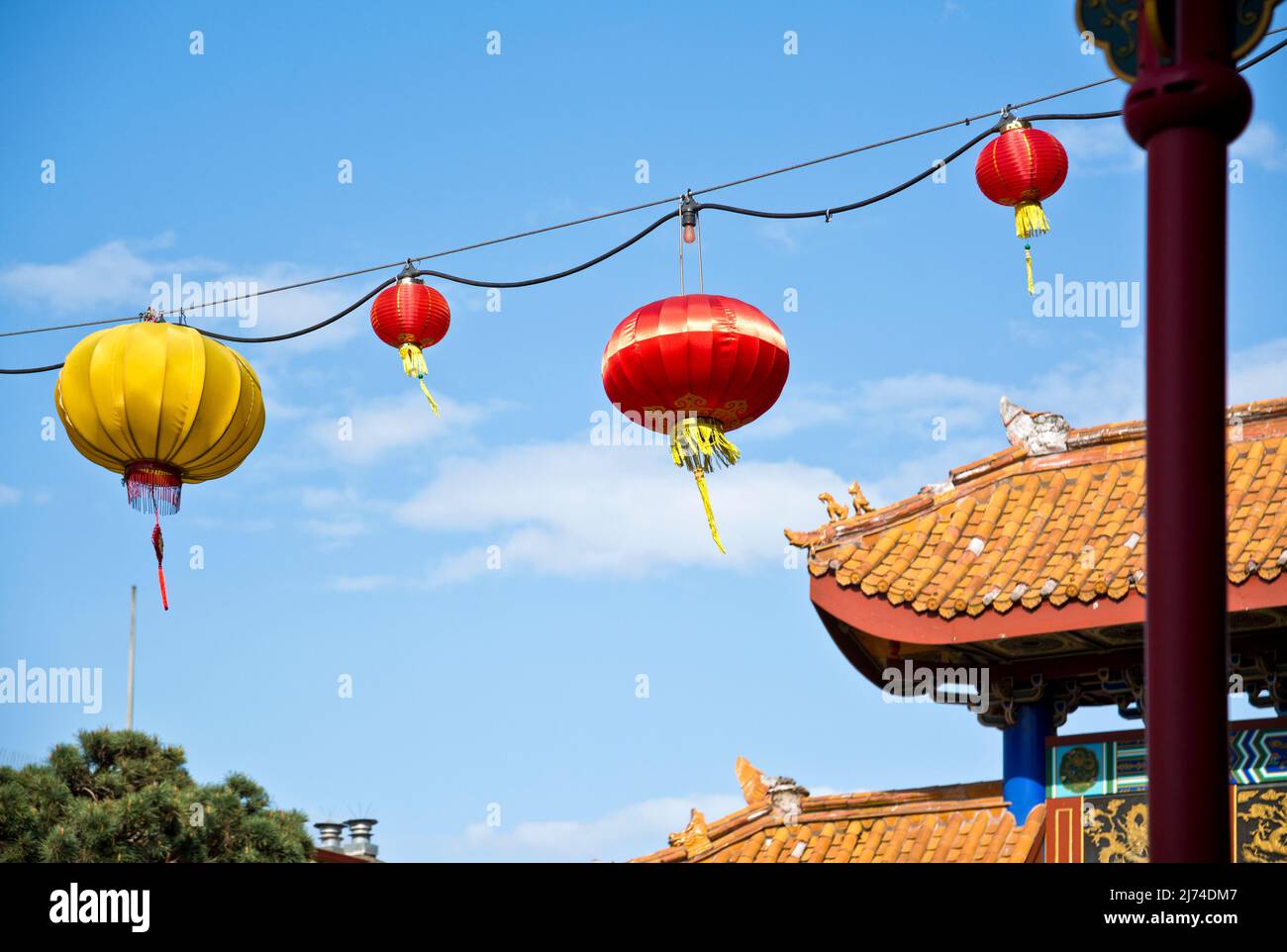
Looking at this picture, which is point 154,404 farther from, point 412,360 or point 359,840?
point 359,840

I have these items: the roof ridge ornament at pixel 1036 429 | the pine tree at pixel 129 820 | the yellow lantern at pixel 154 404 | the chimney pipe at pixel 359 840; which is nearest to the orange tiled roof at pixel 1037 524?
the roof ridge ornament at pixel 1036 429

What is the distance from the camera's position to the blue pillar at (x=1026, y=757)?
7.63 meters

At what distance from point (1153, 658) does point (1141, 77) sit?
0.80 m

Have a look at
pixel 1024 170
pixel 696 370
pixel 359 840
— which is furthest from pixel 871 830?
pixel 359 840

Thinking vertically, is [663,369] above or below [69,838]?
above

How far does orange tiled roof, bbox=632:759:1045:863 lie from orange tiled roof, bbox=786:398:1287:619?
3.38ft

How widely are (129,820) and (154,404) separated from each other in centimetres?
577

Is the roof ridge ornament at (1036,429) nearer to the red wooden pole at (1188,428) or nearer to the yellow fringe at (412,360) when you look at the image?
the yellow fringe at (412,360)

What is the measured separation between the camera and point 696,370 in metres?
6.44

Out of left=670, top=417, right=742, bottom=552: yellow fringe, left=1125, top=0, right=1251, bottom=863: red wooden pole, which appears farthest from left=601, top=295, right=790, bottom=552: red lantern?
left=1125, top=0, right=1251, bottom=863: red wooden pole

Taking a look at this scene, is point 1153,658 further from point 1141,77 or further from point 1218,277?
point 1141,77
